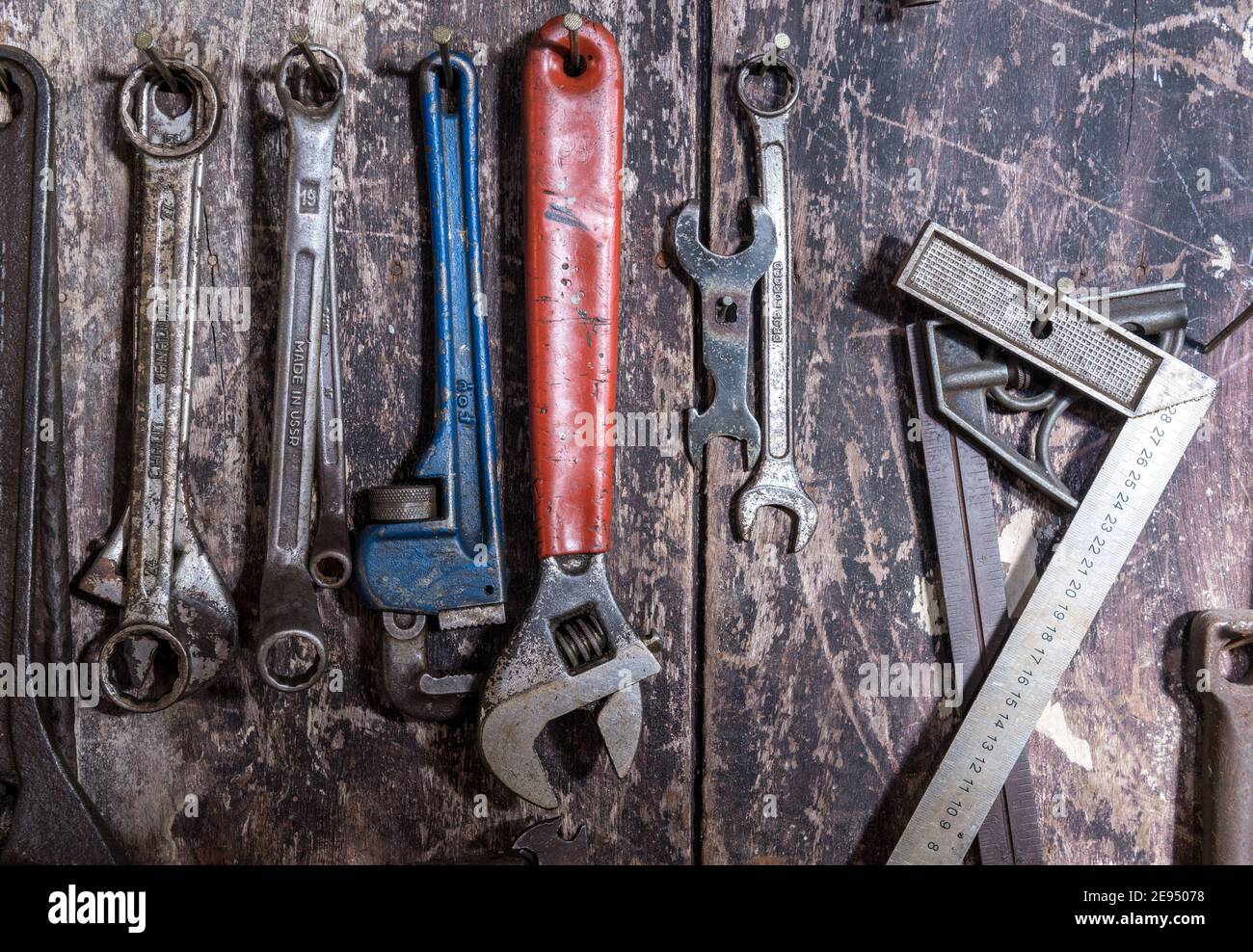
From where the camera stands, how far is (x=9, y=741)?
1.18 m

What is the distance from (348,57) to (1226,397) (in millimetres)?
1326

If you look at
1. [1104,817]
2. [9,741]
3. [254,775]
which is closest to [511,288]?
[254,775]

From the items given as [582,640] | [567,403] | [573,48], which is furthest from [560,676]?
[573,48]

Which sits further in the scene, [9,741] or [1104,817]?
[1104,817]

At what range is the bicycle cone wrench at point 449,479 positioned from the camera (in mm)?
1171

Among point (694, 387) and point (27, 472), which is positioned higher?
point (694, 387)

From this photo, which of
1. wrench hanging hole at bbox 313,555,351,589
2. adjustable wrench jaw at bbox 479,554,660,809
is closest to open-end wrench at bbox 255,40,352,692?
wrench hanging hole at bbox 313,555,351,589

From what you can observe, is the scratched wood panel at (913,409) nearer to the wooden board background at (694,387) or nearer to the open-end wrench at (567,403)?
the wooden board background at (694,387)

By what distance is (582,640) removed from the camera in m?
1.19

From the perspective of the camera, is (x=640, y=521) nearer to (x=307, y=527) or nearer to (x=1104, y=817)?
(x=307, y=527)

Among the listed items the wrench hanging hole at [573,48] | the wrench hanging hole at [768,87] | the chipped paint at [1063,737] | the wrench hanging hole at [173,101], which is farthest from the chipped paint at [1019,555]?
the wrench hanging hole at [173,101]

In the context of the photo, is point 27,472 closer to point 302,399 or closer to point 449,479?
point 302,399

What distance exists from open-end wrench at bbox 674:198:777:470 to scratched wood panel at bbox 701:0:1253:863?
4cm

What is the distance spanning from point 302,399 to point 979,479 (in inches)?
36.3
